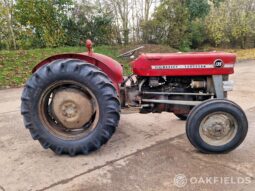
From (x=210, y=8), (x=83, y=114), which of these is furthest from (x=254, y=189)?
(x=210, y=8)

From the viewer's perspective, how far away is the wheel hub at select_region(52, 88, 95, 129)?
3.36 metres

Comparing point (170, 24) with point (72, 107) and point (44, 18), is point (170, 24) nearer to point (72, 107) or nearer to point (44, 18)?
point (44, 18)

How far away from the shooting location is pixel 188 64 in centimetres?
345

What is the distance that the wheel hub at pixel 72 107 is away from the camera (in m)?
3.36

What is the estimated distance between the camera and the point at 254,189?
2605 mm

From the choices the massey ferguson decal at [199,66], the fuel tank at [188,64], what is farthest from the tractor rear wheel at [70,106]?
the massey ferguson decal at [199,66]

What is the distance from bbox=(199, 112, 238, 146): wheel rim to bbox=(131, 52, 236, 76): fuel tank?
1.88ft

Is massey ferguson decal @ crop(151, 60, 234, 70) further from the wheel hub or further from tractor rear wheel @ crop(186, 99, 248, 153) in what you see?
the wheel hub

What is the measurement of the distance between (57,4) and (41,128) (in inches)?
396

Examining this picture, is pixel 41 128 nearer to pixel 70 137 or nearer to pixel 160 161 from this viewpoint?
pixel 70 137

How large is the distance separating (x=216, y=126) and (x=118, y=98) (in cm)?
115

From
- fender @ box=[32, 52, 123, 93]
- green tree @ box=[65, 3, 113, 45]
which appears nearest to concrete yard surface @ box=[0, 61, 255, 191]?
fender @ box=[32, 52, 123, 93]

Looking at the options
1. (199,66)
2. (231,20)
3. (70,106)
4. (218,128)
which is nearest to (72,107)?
(70,106)

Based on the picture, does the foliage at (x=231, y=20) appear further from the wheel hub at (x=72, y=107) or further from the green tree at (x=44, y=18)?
the wheel hub at (x=72, y=107)
